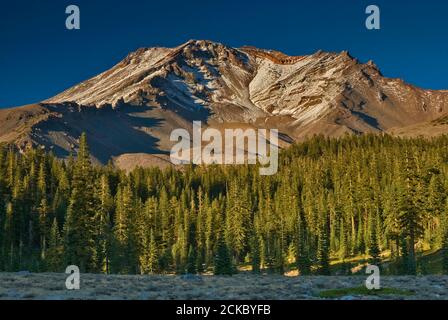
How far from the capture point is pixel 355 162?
17438 cm

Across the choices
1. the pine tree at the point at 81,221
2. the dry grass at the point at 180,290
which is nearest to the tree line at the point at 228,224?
the pine tree at the point at 81,221

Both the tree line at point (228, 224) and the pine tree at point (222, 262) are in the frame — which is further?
the tree line at point (228, 224)

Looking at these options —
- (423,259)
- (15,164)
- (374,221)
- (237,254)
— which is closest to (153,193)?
(15,164)

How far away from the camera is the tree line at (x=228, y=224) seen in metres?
70.9

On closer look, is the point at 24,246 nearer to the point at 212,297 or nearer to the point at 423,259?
the point at 423,259

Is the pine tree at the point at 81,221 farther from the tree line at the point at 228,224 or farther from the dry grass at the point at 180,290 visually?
the dry grass at the point at 180,290

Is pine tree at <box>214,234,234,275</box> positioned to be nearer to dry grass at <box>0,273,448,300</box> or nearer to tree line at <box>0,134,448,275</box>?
tree line at <box>0,134,448,275</box>

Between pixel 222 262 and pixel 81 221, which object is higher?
pixel 81 221

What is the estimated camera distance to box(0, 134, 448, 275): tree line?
2790 inches

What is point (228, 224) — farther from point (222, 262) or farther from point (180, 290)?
point (180, 290)

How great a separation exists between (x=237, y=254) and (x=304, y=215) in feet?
69.7

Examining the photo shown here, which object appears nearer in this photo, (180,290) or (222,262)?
(180,290)

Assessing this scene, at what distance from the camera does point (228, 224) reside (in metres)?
127

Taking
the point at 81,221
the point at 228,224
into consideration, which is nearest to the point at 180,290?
the point at 81,221
